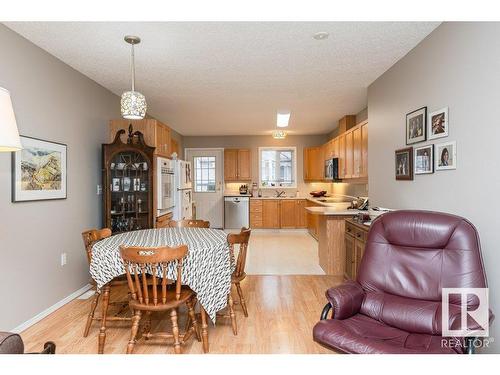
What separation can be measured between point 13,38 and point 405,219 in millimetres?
3419

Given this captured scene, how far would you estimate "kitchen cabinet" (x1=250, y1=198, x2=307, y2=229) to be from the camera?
817 centimetres

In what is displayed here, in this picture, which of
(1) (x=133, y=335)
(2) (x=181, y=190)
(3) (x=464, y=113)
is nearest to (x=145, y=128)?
(2) (x=181, y=190)

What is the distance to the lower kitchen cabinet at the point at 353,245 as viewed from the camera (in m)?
3.52

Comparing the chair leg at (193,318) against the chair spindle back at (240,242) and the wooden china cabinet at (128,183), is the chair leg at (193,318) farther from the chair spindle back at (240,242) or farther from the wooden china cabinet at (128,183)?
the wooden china cabinet at (128,183)

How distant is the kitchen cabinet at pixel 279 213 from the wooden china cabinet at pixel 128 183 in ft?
13.7

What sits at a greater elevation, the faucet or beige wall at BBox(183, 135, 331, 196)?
beige wall at BBox(183, 135, 331, 196)

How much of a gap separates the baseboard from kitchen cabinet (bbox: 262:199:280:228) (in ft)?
16.1

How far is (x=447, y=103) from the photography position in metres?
2.55

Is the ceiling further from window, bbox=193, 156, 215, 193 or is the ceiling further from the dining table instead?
window, bbox=193, 156, 215, 193

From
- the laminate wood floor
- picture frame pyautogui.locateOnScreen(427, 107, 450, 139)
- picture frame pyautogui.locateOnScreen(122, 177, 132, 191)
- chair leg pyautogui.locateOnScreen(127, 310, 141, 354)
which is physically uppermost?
picture frame pyautogui.locateOnScreen(427, 107, 450, 139)

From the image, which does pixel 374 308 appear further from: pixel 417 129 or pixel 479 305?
pixel 417 129

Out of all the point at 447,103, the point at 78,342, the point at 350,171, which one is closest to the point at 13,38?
the point at 78,342

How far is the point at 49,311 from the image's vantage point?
3.20 metres

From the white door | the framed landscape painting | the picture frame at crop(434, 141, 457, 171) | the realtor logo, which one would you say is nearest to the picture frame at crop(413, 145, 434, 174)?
the picture frame at crop(434, 141, 457, 171)
